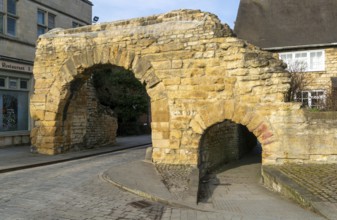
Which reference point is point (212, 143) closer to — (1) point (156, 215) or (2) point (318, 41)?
(1) point (156, 215)

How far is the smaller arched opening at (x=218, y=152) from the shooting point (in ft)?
30.0

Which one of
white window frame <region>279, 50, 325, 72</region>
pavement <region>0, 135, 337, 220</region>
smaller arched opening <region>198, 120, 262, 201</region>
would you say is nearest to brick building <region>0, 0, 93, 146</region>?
pavement <region>0, 135, 337, 220</region>

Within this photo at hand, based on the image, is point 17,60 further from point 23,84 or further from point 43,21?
point 43,21

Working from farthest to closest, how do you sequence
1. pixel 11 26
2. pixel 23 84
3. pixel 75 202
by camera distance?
pixel 23 84 → pixel 11 26 → pixel 75 202

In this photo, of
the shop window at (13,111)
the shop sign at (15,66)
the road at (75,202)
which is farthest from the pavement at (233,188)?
the shop sign at (15,66)

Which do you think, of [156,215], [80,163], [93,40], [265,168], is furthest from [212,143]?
[156,215]

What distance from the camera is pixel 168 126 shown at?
9.80m

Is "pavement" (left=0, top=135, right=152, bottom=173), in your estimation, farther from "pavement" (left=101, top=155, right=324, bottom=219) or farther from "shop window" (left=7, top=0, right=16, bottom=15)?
"shop window" (left=7, top=0, right=16, bottom=15)

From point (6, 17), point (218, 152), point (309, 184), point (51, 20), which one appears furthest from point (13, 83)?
point (309, 184)

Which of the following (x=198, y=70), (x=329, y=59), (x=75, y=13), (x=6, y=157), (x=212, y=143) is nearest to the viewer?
(x=198, y=70)

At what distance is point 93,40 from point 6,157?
15.3 feet

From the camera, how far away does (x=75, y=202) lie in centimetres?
622

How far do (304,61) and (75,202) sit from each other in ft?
49.8

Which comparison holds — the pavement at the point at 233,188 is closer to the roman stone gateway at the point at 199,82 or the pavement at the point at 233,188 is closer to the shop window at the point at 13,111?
the roman stone gateway at the point at 199,82
